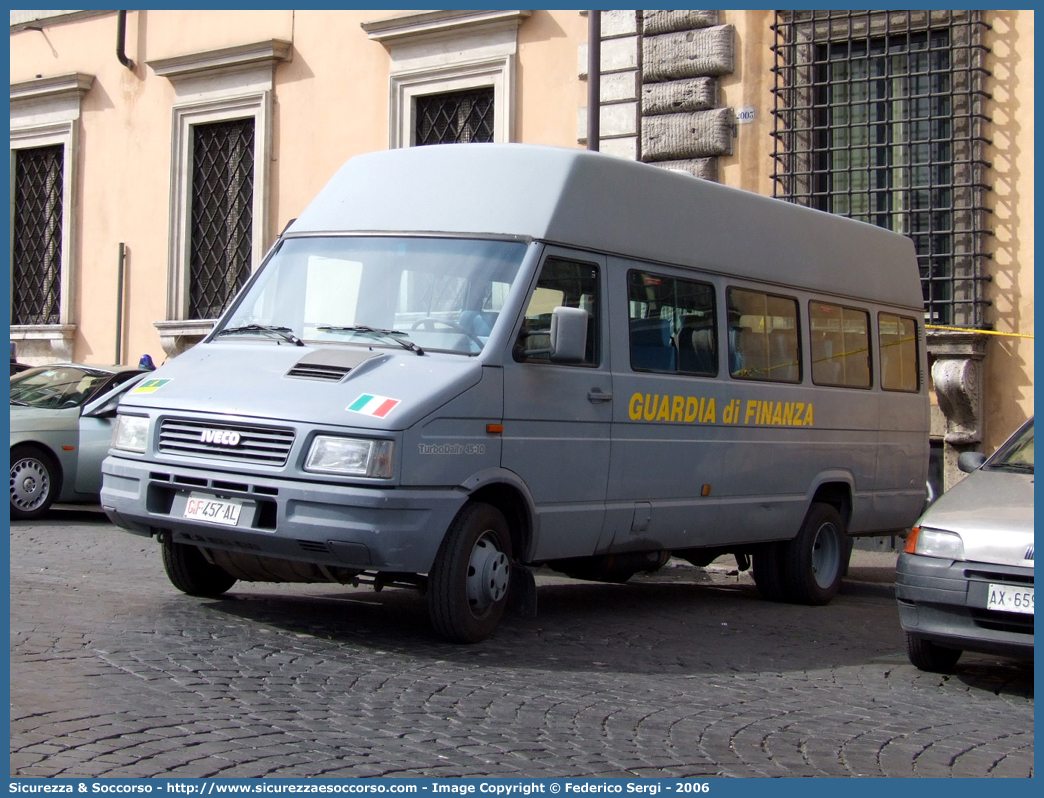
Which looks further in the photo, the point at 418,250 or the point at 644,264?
the point at 644,264

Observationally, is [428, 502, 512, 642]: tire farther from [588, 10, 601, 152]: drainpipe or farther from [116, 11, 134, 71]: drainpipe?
[116, 11, 134, 71]: drainpipe

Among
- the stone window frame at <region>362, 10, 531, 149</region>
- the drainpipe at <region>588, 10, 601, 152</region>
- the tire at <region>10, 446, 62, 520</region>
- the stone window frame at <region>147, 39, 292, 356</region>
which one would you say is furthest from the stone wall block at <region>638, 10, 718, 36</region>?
the tire at <region>10, 446, 62, 520</region>

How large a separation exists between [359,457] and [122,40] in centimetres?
1579

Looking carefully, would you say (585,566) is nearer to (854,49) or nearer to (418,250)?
(418,250)

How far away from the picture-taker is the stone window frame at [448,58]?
16.9 meters

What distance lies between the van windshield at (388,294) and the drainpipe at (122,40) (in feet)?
46.0

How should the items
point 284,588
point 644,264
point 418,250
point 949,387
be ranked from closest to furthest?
1. point 418,250
2. point 644,264
3. point 284,588
4. point 949,387

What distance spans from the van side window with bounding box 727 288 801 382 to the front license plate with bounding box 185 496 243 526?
11.9 feet

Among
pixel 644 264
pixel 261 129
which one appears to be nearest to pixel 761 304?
pixel 644 264

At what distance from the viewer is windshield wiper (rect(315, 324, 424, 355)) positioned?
23.1 ft

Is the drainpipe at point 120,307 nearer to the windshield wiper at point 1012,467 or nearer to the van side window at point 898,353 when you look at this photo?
the van side window at point 898,353

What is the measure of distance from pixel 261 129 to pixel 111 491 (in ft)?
41.7

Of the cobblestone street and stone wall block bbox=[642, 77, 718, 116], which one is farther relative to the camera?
stone wall block bbox=[642, 77, 718, 116]

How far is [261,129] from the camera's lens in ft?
63.1
